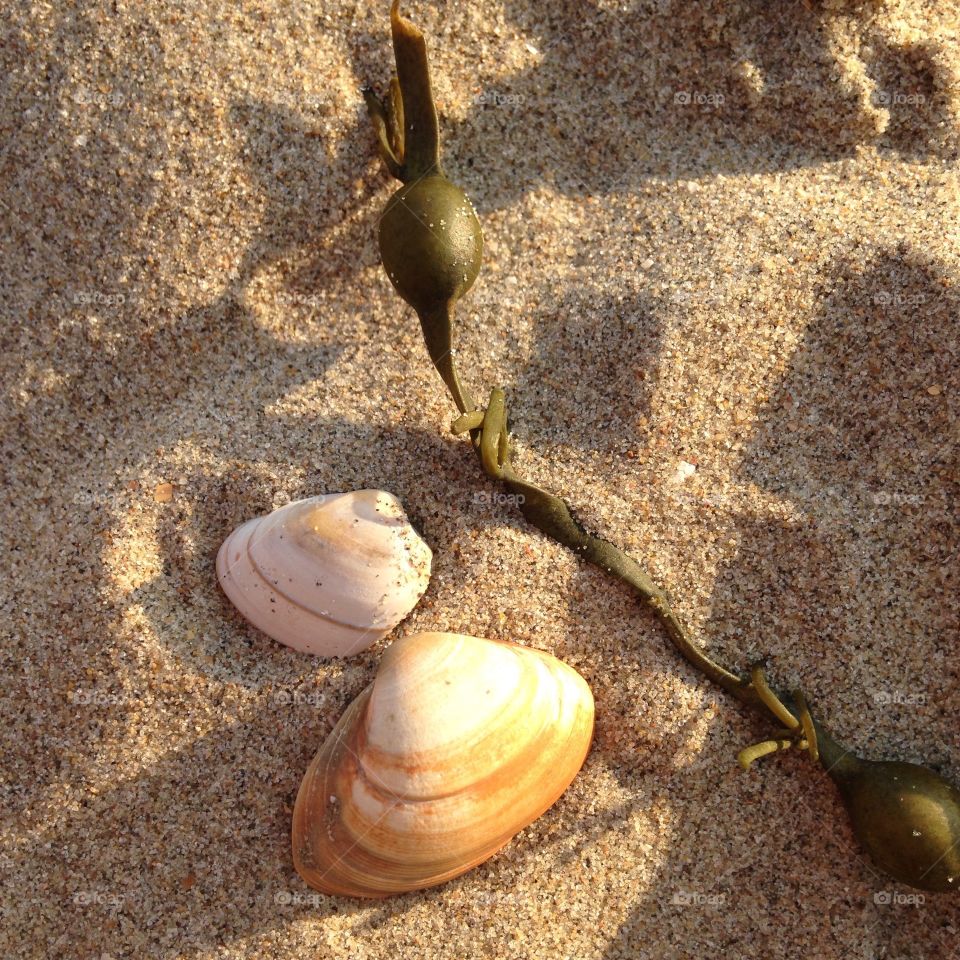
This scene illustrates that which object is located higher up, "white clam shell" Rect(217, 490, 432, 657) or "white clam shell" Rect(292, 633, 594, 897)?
"white clam shell" Rect(217, 490, 432, 657)

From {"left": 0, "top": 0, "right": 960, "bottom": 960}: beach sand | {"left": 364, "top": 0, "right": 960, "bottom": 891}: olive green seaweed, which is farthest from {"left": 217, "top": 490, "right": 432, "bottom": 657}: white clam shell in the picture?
{"left": 364, "top": 0, "right": 960, "bottom": 891}: olive green seaweed

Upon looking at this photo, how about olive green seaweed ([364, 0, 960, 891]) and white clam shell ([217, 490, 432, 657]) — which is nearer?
olive green seaweed ([364, 0, 960, 891])

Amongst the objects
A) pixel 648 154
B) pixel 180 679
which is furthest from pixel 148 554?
pixel 648 154

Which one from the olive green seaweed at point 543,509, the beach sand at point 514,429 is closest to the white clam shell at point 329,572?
the beach sand at point 514,429

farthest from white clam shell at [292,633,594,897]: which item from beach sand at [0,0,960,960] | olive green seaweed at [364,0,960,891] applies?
olive green seaweed at [364,0,960,891]

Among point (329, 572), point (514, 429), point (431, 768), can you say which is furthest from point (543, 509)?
point (431, 768)

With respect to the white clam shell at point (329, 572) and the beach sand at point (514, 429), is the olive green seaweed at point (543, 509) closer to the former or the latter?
the beach sand at point (514, 429)

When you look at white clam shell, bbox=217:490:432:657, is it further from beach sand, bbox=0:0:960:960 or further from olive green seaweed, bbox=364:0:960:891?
olive green seaweed, bbox=364:0:960:891
